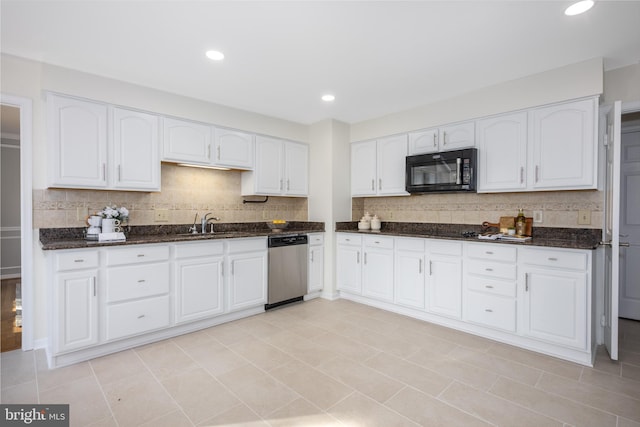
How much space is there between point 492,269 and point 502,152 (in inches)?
46.6

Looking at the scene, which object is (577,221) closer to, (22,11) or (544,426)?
(544,426)

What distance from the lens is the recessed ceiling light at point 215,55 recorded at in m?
2.52

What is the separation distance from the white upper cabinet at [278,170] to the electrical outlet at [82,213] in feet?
5.72

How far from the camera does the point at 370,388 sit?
2.18 metres

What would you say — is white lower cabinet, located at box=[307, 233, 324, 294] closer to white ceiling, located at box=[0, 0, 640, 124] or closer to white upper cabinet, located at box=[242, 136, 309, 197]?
white upper cabinet, located at box=[242, 136, 309, 197]

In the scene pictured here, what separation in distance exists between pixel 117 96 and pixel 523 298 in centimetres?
414

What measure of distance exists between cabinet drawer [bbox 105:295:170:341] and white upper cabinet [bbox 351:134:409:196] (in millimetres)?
2786

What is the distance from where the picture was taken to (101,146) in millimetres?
2869

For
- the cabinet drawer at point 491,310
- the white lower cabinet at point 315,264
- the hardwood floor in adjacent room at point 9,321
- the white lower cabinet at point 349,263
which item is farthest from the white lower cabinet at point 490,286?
the hardwood floor in adjacent room at point 9,321

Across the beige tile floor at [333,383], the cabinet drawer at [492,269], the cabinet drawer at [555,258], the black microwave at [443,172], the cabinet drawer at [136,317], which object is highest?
the black microwave at [443,172]

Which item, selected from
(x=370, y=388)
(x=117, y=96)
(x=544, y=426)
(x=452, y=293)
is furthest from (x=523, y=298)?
(x=117, y=96)

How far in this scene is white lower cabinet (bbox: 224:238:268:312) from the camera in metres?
3.46

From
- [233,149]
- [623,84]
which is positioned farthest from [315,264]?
[623,84]

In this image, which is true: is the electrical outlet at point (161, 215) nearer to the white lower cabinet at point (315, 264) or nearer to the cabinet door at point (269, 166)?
the cabinet door at point (269, 166)
